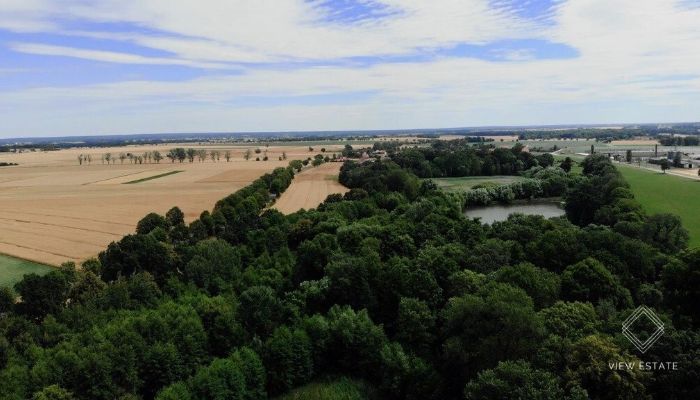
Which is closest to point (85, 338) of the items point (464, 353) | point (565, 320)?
point (464, 353)

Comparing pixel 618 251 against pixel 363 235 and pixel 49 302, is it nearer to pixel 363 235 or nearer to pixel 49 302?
pixel 363 235

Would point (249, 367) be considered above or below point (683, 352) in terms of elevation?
below

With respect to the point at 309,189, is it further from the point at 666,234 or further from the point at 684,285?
the point at 684,285

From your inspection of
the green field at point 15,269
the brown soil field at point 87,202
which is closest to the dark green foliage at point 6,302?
the green field at point 15,269

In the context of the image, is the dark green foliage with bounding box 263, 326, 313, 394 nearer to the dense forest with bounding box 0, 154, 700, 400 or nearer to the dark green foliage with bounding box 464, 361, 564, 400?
the dense forest with bounding box 0, 154, 700, 400

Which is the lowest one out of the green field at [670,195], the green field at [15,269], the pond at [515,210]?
the pond at [515,210]

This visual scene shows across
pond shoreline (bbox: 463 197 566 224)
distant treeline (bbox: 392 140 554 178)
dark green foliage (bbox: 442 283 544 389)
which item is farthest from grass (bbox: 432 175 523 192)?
dark green foliage (bbox: 442 283 544 389)

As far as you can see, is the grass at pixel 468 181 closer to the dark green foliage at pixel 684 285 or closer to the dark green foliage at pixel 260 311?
the dark green foliage at pixel 684 285
